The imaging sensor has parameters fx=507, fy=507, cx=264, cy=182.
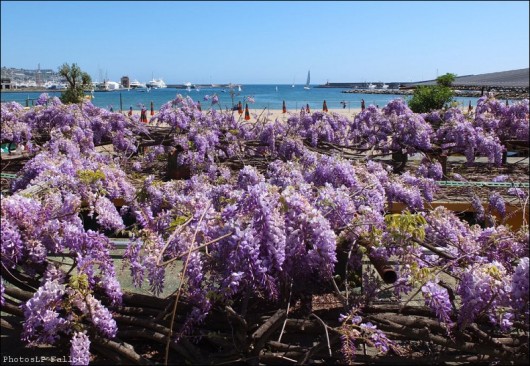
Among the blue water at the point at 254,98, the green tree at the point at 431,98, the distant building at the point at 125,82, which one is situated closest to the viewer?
the green tree at the point at 431,98

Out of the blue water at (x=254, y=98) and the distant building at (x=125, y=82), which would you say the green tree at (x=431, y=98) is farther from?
the distant building at (x=125, y=82)

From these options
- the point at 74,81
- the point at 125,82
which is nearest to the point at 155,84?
the point at 125,82

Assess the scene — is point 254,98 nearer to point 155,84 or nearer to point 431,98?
point 431,98

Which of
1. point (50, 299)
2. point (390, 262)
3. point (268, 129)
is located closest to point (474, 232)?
point (390, 262)

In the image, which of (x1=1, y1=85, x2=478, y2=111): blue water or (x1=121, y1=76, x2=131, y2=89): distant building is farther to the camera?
(x1=121, y1=76, x2=131, y2=89): distant building

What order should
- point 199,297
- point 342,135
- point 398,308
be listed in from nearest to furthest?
point 199,297
point 398,308
point 342,135

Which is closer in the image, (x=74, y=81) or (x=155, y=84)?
(x=74, y=81)

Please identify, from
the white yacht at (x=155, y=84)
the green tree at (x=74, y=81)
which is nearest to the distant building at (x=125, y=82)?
the white yacht at (x=155, y=84)

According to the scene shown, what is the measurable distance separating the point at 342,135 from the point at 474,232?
6.66 meters

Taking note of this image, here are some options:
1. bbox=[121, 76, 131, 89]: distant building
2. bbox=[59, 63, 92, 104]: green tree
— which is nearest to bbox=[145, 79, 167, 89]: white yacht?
bbox=[121, 76, 131, 89]: distant building

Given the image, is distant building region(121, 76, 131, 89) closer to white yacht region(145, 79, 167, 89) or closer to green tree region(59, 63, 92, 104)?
white yacht region(145, 79, 167, 89)

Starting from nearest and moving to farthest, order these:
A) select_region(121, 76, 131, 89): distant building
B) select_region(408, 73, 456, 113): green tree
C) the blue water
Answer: select_region(408, 73, 456, 113): green tree < the blue water < select_region(121, 76, 131, 89): distant building

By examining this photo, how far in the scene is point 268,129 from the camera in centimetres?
848

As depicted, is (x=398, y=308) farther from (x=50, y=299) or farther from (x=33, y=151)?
(x=33, y=151)
